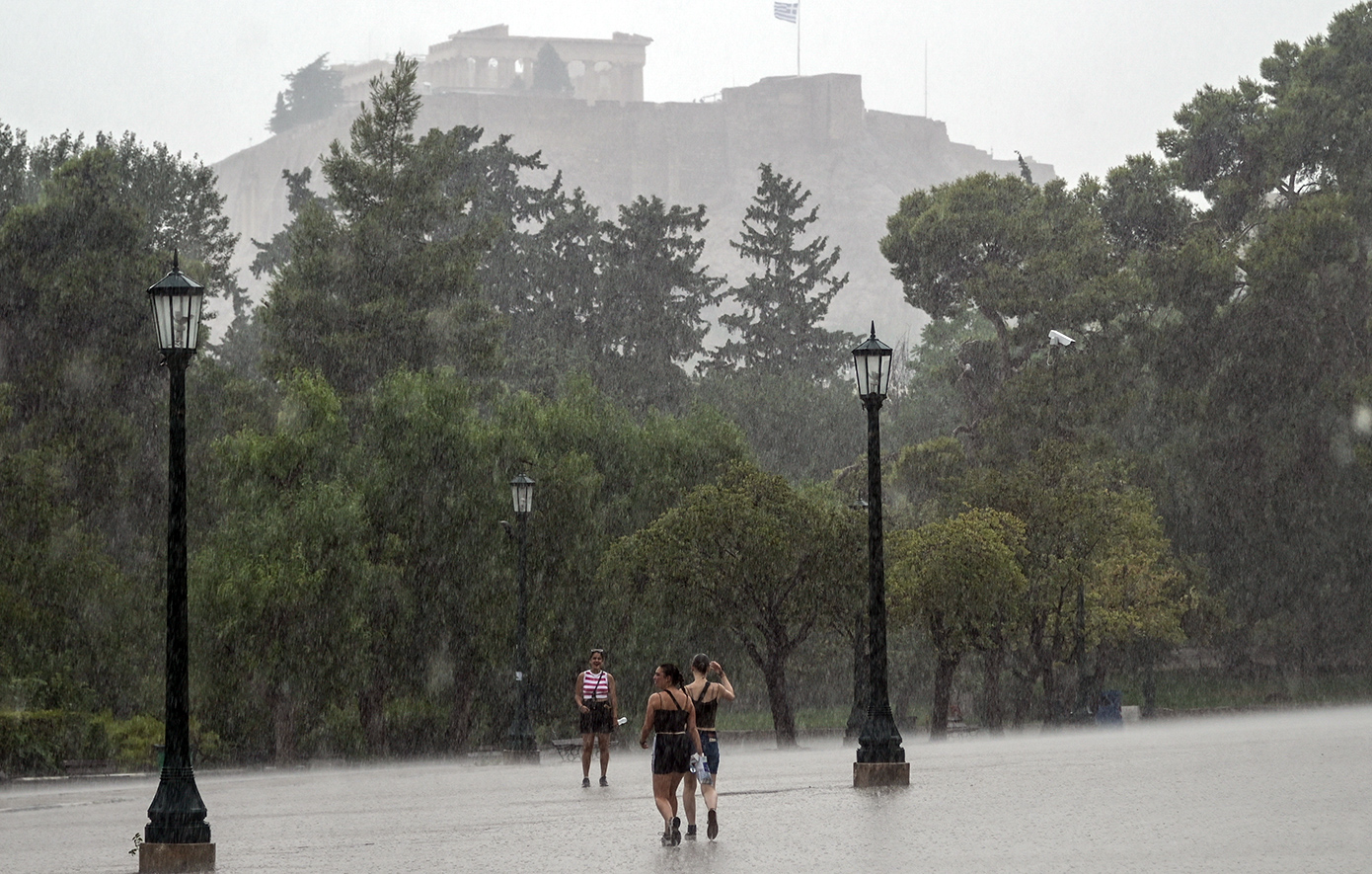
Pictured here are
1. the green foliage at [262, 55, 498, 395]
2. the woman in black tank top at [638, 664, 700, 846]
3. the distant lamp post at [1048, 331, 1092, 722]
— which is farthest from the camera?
the green foliage at [262, 55, 498, 395]

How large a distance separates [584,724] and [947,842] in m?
10.1

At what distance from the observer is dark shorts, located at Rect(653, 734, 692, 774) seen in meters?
14.9

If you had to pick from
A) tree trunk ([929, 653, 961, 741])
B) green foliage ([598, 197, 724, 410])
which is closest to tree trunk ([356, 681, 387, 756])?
tree trunk ([929, 653, 961, 741])

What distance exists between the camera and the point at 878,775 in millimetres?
20766

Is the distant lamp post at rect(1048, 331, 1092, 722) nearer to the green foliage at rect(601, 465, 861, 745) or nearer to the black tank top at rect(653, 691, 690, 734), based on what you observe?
the green foliage at rect(601, 465, 861, 745)

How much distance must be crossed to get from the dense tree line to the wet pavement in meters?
10.8

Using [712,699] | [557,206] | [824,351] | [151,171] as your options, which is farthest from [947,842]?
[824,351]

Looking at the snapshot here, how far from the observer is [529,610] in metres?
41.6

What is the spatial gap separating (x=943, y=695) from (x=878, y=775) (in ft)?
81.1

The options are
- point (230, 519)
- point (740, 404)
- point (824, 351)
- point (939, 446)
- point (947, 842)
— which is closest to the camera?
point (947, 842)

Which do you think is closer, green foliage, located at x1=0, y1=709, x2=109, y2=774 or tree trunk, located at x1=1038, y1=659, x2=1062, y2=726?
green foliage, located at x1=0, y1=709, x2=109, y2=774

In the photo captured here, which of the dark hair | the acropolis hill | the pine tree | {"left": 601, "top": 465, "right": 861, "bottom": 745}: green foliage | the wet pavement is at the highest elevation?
the acropolis hill

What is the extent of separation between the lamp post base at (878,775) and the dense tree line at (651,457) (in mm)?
18450

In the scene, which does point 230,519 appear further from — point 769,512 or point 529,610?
point 769,512
